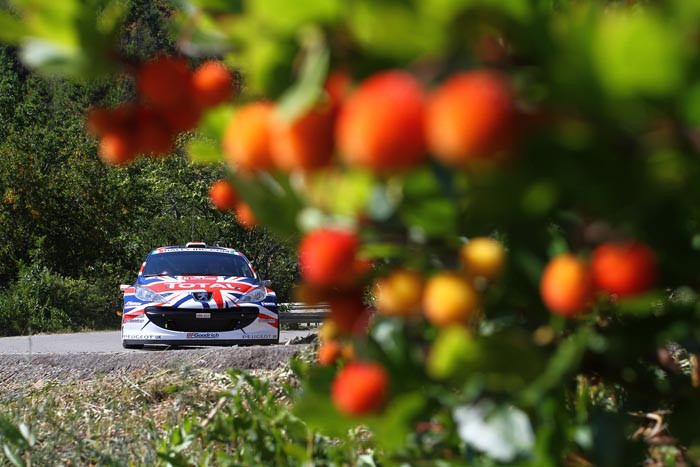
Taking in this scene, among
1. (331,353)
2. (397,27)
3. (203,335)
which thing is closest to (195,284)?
(203,335)

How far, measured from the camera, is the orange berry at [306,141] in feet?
1.82

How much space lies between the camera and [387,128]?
1.50ft

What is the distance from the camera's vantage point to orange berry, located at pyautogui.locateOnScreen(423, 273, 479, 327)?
22.8 inches

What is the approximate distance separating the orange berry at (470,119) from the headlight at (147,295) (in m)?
8.87

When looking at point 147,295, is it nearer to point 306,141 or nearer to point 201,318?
point 201,318

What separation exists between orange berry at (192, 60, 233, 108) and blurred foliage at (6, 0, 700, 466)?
0.08ft

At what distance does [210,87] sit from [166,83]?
0.13 ft

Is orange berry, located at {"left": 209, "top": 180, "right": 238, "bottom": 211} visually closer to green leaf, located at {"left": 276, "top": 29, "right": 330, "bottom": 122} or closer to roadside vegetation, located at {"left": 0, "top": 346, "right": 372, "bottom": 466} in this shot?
roadside vegetation, located at {"left": 0, "top": 346, "right": 372, "bottom": 466}

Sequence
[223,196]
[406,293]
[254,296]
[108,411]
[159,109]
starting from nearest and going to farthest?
[406,293], [159,109], [223,196], [108,411], [254,296]

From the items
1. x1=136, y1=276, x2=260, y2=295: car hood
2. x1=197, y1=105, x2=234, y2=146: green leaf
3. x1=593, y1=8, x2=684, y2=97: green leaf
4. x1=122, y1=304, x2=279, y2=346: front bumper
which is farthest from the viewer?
x1=136, y1=276, x2=260, y2=295: car hood

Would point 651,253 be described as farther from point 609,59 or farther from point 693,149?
point 609,59

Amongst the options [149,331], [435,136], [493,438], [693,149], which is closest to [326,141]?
[435,136]

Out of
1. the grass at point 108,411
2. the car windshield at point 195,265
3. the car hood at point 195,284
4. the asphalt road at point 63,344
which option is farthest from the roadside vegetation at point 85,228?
the grass at point 108,411

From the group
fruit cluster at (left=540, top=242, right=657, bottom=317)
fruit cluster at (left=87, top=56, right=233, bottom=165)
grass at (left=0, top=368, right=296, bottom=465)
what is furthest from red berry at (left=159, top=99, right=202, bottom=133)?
grass at (left=0, top=368, right=296, bottom=465)
